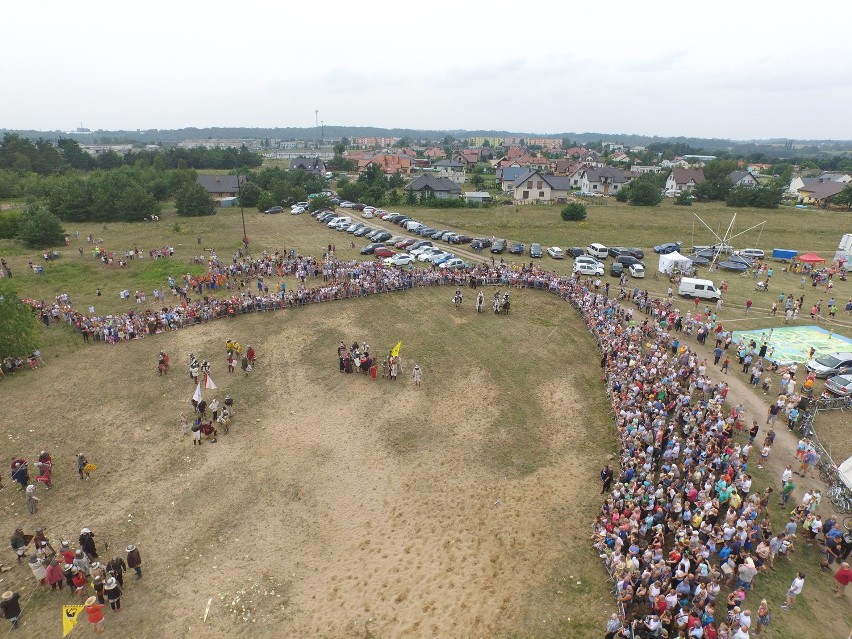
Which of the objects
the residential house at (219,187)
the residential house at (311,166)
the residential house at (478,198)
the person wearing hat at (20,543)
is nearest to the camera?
the person wearing hat at (20,543)

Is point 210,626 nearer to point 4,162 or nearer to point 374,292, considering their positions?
point 374,292

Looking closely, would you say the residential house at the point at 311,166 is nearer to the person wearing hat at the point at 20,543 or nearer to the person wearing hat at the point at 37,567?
the person wearing hat at the point at 20,543

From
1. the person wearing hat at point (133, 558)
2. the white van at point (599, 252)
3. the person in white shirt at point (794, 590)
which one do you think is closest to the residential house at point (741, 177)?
the white van at point (599, 252)

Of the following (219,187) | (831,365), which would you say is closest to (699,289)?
(831,365)

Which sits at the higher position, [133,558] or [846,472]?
[846,472]

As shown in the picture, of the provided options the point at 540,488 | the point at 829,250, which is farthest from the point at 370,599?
the point at 829,250

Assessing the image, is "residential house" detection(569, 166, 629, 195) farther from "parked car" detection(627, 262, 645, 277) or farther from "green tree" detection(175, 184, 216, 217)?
"green tree" detection(175, 184, 216, 217)

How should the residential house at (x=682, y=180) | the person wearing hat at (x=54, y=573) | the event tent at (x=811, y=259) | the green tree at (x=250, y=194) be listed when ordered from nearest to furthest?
the person wearing hat at (x=54, y=573) < the event tent at (x=811, y=259) < the green tree at (x=250, y=194) < the residential house at (x=682, y=180)

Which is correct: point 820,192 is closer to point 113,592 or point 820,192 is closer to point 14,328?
point 113,592
